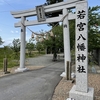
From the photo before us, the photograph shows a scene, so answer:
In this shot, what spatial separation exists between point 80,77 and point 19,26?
207 inches

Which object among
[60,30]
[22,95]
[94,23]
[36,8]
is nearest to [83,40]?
[22,95]

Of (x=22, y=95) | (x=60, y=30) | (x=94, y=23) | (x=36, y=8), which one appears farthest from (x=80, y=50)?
(x=60, y=30)

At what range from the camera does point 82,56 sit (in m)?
3.18

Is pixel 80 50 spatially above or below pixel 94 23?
below

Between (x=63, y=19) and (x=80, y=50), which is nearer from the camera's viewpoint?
(x=80, y=50)

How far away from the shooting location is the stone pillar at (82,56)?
3047mm

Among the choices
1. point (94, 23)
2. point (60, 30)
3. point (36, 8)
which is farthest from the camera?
point (60, 30)

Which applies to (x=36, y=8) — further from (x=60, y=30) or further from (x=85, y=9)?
(x=60, y=30)

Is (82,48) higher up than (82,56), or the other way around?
(82,48)

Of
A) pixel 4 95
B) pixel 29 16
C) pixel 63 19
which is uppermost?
pixel 29 16

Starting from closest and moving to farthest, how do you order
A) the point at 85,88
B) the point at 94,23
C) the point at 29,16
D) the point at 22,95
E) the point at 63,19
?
the point at 85,88
the point at 22,95
the point at 63,19
the point at 29,16
the point at 94,23

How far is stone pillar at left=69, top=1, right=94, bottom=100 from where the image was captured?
10.00 ft

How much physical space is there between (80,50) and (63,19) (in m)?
2.95

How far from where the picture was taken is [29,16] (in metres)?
6.98
